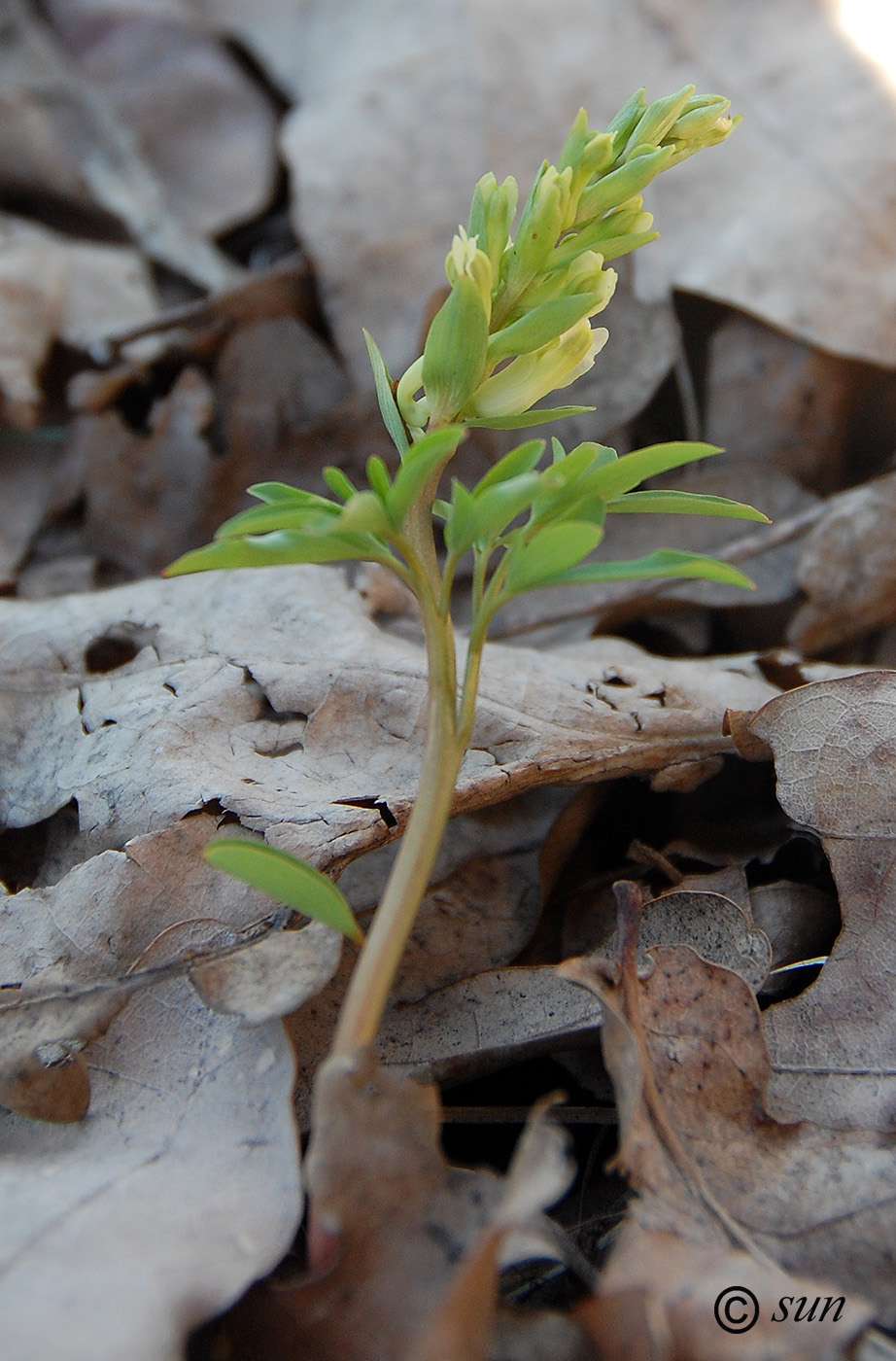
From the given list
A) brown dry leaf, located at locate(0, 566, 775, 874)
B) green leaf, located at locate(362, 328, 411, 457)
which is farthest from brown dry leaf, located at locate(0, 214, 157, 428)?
green leaf, located at locate(362, 328, 411, 457)

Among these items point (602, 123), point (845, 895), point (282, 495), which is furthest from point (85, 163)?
point (845, 895)

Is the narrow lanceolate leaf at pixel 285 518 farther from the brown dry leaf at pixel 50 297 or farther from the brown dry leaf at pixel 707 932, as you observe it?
the brown dry leaf at pixel 50 297

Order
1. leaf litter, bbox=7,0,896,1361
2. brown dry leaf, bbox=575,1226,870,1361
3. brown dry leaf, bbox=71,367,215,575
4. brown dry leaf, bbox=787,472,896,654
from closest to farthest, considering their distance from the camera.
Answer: brown dry leaf, bbox=575,1226,870,1361 → leaf litter, bbox=7,0,896,1361 → brown dry leaf, bbox=787,472,896,654 → brown dry leaf, bbox=71,367,215,575

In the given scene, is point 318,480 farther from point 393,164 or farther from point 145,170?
point 145,170

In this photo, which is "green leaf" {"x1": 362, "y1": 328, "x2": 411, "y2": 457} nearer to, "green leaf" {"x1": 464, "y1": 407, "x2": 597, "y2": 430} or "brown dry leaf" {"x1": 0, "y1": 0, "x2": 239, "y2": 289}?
"green leaf" {"x1": 464, "y1": 407, "x2": 597, "y2": 430}

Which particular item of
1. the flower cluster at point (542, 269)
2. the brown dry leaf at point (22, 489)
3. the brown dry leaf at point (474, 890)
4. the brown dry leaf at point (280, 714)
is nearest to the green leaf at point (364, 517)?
the flower cluster at point (542, 269)

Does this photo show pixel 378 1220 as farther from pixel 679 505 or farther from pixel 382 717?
pixel 679 505
